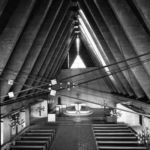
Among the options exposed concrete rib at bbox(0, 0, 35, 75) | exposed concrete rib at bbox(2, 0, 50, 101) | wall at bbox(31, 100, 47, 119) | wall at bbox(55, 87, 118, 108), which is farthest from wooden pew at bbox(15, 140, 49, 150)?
wall at bbox(55, 87, 118, 108)

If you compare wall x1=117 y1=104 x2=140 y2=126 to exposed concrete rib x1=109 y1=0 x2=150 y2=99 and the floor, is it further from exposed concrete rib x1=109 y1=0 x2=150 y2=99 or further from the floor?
exposed concrete rib x1=109 y1=0 x2=150 y2=99

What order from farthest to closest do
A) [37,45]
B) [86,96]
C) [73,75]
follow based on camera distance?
[86,96] → [73,75] → [37,45]

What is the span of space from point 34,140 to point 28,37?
6665mm

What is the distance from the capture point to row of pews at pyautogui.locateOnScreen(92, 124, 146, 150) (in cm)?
803

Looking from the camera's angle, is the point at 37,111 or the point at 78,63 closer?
the point at 37,111

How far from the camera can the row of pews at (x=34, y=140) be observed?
8498 millimetres

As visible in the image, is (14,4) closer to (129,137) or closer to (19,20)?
(19,20)

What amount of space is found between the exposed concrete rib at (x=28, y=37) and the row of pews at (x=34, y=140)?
4.20 metres

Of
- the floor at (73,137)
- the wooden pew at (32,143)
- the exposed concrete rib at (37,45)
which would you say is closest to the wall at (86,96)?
the floor at (73,137)

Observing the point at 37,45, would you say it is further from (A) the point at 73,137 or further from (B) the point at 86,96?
(B) the point at 86,96

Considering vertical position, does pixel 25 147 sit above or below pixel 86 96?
below

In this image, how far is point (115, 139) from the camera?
9.67 metres

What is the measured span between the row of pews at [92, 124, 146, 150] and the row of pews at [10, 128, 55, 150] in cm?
304

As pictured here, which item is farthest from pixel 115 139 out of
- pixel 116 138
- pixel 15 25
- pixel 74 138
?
pixel 15 25
